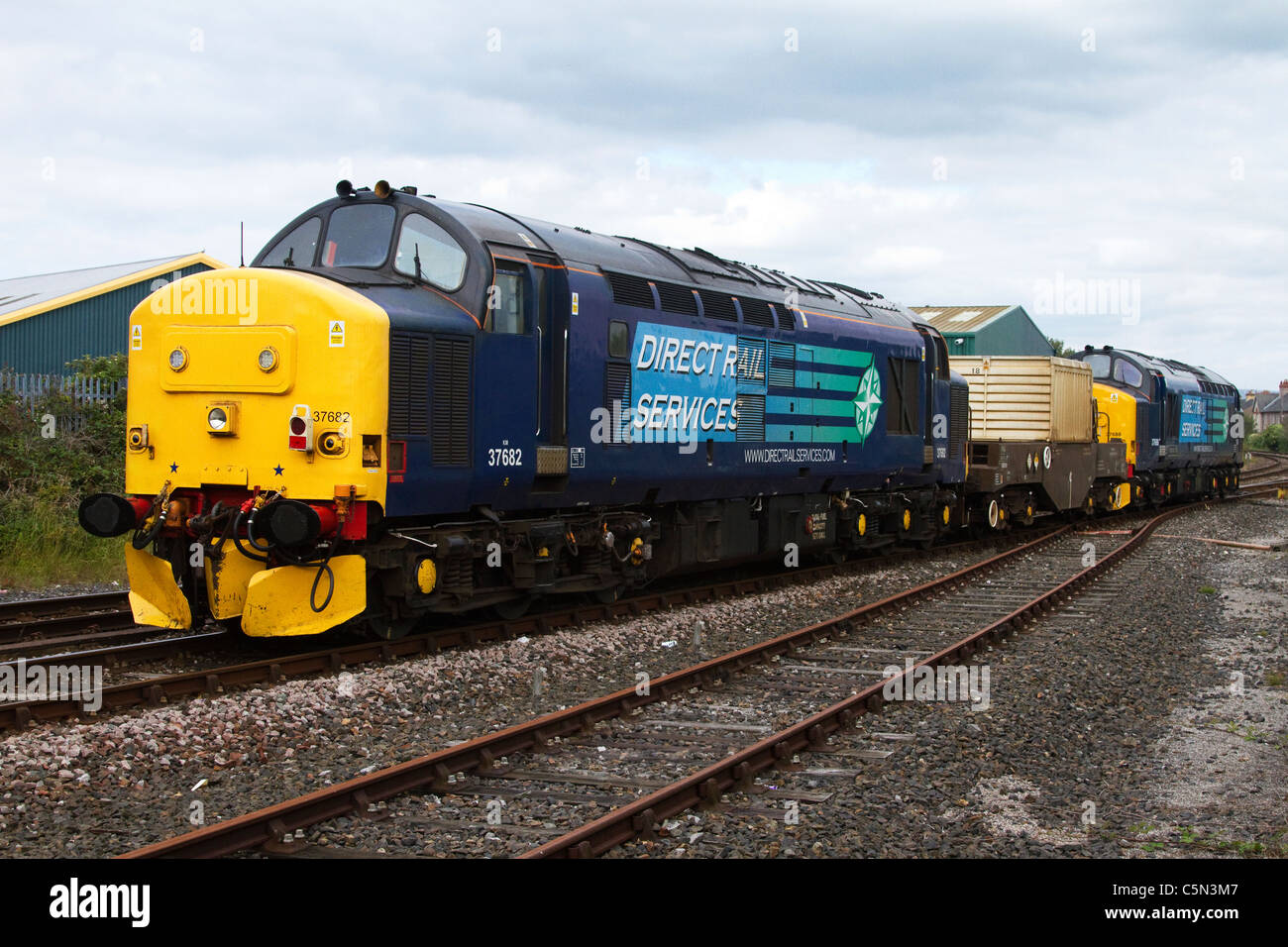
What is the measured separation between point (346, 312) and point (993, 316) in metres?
49.3

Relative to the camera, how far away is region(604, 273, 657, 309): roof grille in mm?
11789

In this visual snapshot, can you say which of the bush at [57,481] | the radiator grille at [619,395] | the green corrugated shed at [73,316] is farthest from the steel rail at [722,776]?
the green corrugated shed at [73,316]

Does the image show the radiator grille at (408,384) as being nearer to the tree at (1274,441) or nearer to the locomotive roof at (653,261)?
the locomotive roof at (653,261)

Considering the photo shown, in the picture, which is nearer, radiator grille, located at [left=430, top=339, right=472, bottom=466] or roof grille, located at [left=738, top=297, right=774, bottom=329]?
radiator grille, located at [left=430, top=339, right=472, bottom=466]

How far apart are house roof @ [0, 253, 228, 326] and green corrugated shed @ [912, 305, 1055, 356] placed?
3184 cm

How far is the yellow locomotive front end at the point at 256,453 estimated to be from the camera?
29.1ft

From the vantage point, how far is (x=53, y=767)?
6.51 meters

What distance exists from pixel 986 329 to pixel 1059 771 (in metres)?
48.2

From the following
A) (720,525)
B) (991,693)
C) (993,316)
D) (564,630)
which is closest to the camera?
(991,693)

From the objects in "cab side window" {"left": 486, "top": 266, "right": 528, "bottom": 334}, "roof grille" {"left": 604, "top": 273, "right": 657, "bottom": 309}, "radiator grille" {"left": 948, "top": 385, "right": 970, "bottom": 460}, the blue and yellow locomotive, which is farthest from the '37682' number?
the blue and yellow locomotive

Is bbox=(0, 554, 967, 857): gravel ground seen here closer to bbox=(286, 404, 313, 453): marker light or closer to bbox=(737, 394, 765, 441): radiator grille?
bbox=(286, 404, 313, 453): marker light

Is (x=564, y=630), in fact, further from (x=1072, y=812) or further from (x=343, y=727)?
(x=1072, y=812)
